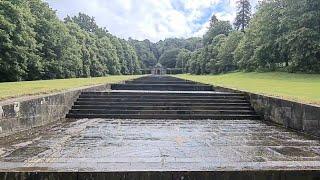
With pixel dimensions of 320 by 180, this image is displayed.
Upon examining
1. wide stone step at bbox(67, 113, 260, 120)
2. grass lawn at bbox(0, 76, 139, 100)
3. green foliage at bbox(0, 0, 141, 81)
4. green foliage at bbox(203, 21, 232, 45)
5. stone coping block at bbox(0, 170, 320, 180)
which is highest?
green foliage at bbox(203, 21, 232, 45)

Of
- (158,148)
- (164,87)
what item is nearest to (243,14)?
(164,87)

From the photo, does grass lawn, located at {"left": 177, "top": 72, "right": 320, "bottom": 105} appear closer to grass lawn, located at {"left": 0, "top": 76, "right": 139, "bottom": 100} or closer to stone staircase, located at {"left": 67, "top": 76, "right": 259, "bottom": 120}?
stone staircase, located at {"left": 67, "top": 76, "right": 259, "bottom": 120}

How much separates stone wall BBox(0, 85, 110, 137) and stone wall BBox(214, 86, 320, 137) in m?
6.13

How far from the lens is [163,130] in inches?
371

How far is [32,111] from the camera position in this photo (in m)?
9.52

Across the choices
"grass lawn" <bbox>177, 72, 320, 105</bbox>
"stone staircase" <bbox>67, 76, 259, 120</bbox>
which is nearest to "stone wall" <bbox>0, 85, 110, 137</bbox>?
"stone staircase" <bbox>67, 76, 259, 120</bbox>

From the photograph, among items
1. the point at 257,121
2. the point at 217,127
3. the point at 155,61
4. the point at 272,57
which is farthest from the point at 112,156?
the point at 155,61

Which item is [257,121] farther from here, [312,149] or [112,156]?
[112,156]

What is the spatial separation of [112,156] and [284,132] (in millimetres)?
4914

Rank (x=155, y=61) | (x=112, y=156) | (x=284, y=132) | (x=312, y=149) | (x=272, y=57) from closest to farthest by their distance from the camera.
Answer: (x=112, y=156), (x=312, y=149), (x=284, y=132), (x=272, y=57), (x=155, y=61)

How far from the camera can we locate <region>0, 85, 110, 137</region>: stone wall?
815 cm

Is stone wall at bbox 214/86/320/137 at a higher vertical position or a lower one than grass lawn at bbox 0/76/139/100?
lower

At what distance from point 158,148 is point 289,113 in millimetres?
4531

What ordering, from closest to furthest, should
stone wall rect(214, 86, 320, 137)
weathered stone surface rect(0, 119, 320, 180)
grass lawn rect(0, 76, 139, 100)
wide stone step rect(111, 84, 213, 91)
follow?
weathered stone surface rect(0, 119, 320, 180)
stone wall rect(214, 86, 320, 137)
grass lawn rect(0, 76, 139, 100)
wide stone step rect(111, 84, 213, 91)
